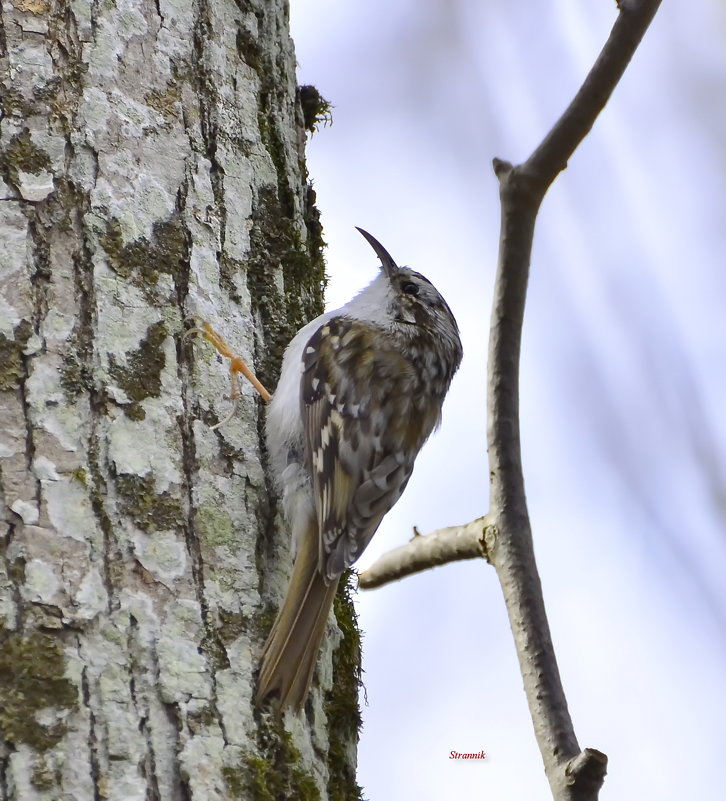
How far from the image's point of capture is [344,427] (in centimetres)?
258

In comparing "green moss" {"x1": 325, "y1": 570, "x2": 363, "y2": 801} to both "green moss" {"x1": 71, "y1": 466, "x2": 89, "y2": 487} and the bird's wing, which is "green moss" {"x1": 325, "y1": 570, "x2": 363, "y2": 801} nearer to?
the bird's wing

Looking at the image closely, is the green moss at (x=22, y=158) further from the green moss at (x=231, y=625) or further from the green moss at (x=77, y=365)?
the green moss at (x=231, y=625)

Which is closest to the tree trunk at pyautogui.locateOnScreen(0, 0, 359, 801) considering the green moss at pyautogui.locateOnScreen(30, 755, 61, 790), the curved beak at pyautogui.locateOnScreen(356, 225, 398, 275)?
the green moss at pyautogui.locateOnScreen(30, 755, 61, 790)

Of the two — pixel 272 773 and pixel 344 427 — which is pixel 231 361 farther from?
pixel 272 773

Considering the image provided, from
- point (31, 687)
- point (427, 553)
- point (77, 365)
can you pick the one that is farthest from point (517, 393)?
point (31, 687)

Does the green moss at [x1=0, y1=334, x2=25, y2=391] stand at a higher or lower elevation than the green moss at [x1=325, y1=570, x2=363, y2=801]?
higher

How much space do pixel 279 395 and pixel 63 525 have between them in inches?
28.4

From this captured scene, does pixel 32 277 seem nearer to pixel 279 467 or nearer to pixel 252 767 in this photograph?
pixel 279 467

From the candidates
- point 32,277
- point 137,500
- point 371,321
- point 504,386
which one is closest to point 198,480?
point 137,500

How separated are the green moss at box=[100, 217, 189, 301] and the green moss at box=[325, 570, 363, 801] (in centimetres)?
81

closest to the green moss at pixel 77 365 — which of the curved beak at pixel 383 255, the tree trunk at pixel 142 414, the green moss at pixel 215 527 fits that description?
the tree trunk at pixel 142 414

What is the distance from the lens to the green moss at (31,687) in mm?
1449

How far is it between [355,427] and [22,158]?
1034 mm

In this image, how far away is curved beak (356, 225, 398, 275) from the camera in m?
3.24
